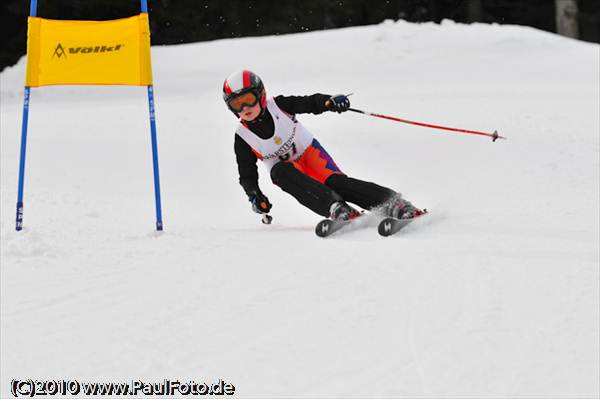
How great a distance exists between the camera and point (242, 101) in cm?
654

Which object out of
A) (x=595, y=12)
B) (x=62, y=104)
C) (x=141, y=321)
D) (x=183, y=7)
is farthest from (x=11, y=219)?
(x=595, y=12)

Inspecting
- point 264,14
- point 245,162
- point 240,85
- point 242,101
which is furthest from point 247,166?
point 264,14

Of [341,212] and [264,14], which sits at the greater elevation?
[264,14]

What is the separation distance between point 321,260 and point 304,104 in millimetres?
1774

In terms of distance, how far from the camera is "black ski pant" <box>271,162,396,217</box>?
639 centimetres

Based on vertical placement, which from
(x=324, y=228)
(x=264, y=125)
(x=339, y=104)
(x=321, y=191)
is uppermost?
(x=339, y=104)

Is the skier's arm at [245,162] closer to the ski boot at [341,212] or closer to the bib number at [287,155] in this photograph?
the bib number at [287,155]

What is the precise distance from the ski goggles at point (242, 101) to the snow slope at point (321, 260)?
96cm

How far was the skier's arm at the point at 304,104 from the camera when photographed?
6570 mm

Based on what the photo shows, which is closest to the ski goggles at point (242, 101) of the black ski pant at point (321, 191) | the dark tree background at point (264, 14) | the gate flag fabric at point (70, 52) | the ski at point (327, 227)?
the black ski pant at point (321, 191)

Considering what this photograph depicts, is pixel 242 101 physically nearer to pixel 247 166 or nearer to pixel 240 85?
pixel 240 85

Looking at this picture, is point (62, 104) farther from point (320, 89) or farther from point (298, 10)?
point (298, 10)

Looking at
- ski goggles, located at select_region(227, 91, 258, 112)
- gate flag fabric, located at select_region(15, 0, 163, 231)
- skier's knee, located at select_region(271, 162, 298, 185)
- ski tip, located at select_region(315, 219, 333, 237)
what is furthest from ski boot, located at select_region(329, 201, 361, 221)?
gate flag fabric, located at select_region(15, 0, 163, 231)

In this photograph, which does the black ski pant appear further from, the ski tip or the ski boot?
the ski tip
